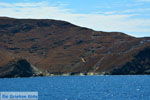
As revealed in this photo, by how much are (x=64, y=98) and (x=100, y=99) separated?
11.9 m

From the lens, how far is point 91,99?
12912cm

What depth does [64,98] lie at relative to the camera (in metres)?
133

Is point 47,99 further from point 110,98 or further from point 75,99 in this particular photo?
point 110,98

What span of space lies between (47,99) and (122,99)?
70.5 feet

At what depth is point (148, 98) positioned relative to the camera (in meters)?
129

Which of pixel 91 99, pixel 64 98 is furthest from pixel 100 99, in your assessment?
pixel 64 98

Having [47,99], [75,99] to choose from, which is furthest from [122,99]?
[47,99]

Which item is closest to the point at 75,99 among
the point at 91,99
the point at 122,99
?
the point at 91,99

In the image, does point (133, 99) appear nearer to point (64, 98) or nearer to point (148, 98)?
point (148, 98)

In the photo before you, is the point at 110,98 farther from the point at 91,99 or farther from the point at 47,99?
the point at 47,99

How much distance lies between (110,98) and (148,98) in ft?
35.6

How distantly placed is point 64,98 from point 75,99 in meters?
5.66

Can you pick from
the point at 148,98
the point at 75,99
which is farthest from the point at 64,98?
the point at 148,98

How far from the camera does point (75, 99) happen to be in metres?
129
